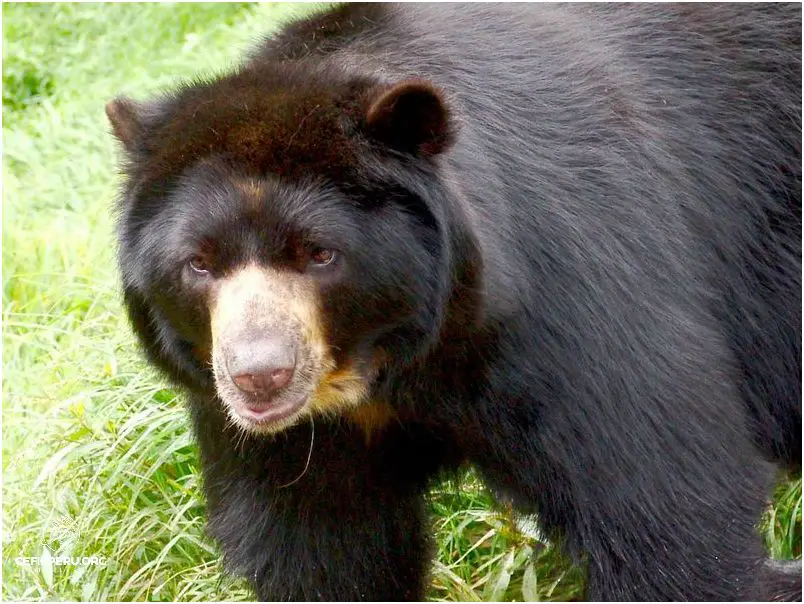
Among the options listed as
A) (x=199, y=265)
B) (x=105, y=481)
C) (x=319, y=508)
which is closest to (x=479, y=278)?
(x=199, y=265)

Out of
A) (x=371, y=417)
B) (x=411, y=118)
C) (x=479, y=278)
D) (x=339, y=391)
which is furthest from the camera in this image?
(x=371, y=417)

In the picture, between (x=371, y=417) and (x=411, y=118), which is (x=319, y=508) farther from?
(x=411, y=118)

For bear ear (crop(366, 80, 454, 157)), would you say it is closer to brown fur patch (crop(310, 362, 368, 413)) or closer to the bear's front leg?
brown fur patch (crop(310, 362, 368, 413))

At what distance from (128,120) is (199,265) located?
1.97 ft

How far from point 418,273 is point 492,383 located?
0.49 m

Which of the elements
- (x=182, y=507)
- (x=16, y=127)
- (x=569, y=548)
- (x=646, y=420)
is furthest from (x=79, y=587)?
(x=16, y=127)

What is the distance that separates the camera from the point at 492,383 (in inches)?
177

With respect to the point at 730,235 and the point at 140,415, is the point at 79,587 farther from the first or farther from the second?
the point at 730,235

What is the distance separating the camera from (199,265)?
4195mm

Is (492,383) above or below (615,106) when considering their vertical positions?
below

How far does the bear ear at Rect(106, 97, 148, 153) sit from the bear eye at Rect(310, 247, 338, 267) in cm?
74

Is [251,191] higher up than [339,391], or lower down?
higher up

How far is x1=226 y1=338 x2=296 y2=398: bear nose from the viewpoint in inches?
156

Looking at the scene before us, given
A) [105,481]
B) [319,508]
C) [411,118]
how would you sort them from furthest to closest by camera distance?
1. [105,481]
2. [319,508]
3. [411,118]
